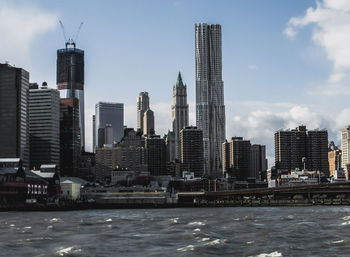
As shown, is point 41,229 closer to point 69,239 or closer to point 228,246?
point 69,239

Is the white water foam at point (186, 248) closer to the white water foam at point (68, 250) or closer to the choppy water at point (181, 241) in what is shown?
the choppy water at point (181, 241)

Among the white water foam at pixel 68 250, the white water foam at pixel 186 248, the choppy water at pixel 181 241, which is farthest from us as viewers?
the white water foam at pixel 186 248

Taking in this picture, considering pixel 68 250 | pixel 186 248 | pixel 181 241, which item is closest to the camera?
Result: pixel 68 250

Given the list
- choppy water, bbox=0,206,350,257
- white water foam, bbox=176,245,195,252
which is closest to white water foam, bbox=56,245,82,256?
choppy water, bbox=0,206,350,257

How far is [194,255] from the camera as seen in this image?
74.4 meters

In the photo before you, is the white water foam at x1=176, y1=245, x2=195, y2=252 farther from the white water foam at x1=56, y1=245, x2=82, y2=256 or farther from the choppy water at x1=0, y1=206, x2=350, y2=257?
the white water foam at x1=56, y1=245, x2=82, y2=256

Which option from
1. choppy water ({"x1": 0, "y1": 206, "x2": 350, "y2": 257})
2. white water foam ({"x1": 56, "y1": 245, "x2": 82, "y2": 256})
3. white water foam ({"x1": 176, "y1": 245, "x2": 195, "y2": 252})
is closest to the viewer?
white water foam ({"x1": 56, "y1": 245, "x2": 82, "y2": 256})

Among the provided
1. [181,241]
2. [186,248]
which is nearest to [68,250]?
[186,248]

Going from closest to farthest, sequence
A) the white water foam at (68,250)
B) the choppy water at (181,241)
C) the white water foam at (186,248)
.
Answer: the white water foam at (68,250)
the choppy water at (181,241)
the white water foam at (186,248)

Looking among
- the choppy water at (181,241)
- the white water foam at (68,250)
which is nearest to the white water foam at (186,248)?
the choppy water at (181,241)

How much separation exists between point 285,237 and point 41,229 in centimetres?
4565

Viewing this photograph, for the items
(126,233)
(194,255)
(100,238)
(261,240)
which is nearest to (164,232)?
(126,233)

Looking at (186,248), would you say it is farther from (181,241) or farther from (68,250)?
(68,250)

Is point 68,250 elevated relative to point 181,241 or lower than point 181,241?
lower
